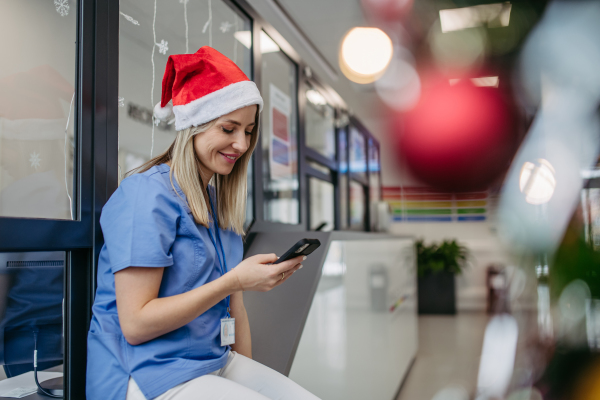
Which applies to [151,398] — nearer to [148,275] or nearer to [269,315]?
[148,275]

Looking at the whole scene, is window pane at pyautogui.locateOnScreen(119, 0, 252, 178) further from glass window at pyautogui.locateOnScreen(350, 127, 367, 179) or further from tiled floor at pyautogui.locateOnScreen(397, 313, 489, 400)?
tiled floor at pyautogui.locateOnScreen(397, 313, 489, 400)

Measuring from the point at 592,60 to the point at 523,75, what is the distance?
7.62ft

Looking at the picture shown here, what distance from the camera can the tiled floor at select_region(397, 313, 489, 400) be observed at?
2.69 meters

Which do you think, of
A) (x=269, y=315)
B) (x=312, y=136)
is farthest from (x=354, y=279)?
(x=312, y=136)

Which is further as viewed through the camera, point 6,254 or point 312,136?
point 312,136

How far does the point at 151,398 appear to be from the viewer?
2.23ft

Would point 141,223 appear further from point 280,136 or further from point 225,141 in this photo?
point 280,136

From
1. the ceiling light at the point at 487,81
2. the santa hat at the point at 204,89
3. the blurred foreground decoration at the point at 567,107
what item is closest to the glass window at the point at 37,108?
the santa hat at the point at 204,89

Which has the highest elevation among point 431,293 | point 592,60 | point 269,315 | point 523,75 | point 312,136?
point 523,75

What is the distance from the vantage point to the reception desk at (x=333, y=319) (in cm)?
123

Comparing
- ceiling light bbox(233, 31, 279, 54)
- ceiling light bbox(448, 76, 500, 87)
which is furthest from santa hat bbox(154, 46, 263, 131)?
ceiling light bbox(448, 76, 500, 87)

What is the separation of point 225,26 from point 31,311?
1.25 m

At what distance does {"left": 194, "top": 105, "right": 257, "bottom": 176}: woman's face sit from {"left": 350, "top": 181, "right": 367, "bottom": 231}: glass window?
8.60ft

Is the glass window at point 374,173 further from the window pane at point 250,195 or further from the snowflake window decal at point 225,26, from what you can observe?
the snowflake window decal at point 225,26
